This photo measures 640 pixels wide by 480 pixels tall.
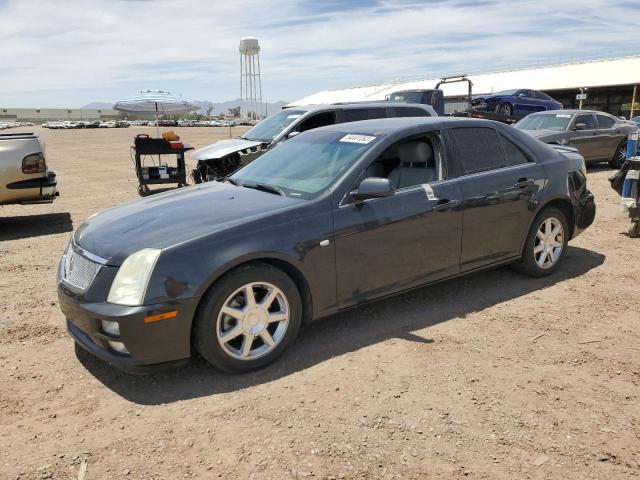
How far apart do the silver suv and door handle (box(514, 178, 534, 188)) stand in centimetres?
500

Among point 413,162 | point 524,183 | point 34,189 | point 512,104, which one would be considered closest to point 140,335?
point 413,162

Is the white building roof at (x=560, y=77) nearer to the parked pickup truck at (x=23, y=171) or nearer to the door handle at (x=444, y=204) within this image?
the parked pickup truck at (x=23, y=171)

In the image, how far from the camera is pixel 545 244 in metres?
5.22

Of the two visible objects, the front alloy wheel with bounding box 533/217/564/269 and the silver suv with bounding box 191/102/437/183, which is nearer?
the front alloy wheel with bounding box 533/217/564/269

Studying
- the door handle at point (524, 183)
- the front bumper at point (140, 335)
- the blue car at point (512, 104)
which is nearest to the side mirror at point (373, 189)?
the front bumper at point (140, 335)

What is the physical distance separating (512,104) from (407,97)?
19.9 ft

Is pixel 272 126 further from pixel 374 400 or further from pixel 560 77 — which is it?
pixel 560 77

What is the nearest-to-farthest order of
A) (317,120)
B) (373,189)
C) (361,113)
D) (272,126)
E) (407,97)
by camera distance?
(373,189), (317,120), (361,113), (272,126), (407,97)

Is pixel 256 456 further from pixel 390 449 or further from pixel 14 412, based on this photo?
pixel 14 412

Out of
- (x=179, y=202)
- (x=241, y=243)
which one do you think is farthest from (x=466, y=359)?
(x=179, y=202)

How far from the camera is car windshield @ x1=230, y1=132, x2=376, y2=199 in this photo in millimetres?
4062

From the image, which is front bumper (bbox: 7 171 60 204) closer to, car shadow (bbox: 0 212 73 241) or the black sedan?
car shadow (bbox: 0 212 73 241)

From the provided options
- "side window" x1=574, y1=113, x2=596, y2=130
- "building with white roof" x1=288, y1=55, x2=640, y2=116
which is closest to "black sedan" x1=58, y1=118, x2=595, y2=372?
"side window" x1=574, y1=113, x2=596, y2=130

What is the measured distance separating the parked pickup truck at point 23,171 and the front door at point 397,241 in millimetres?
6000
